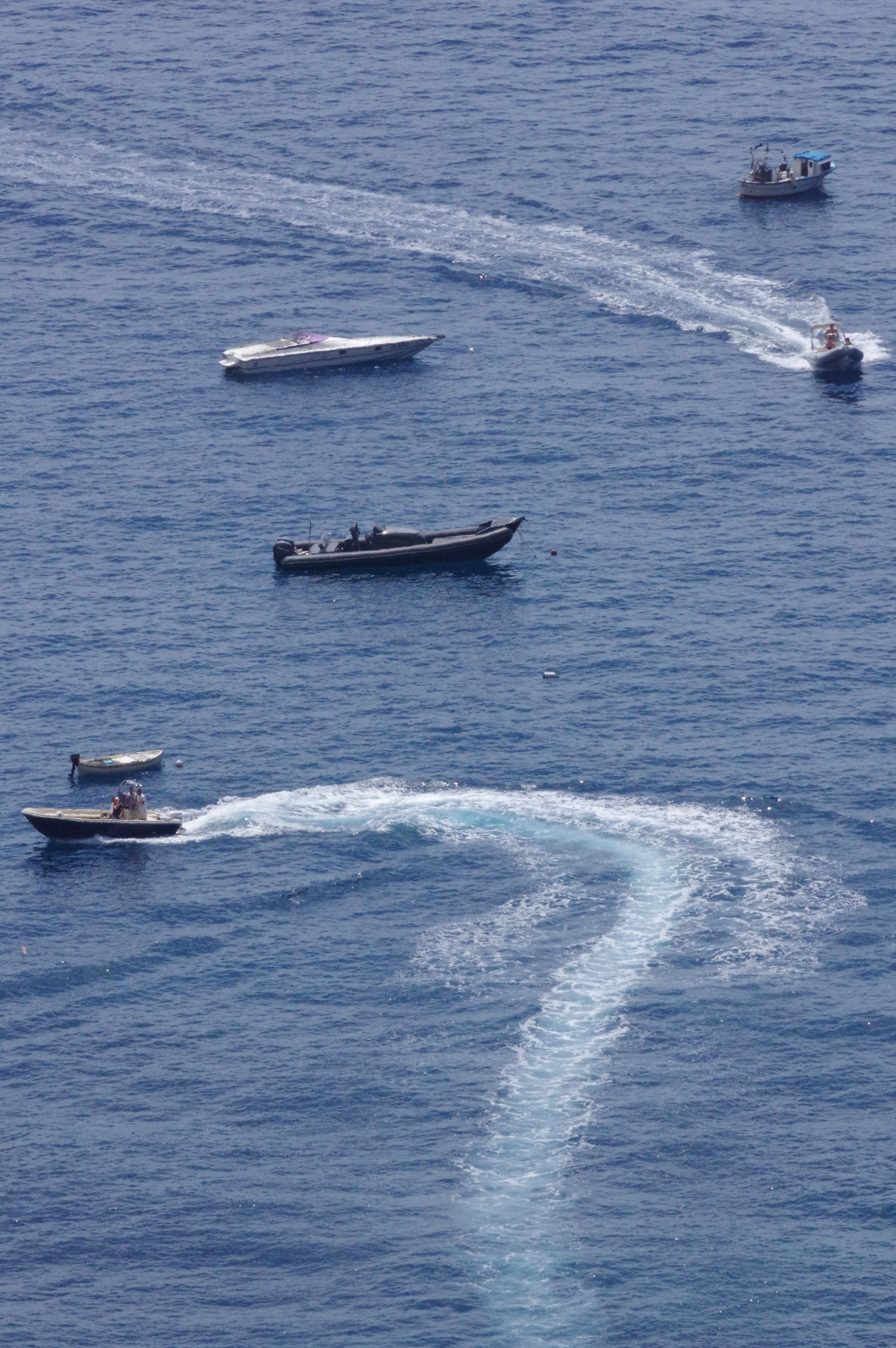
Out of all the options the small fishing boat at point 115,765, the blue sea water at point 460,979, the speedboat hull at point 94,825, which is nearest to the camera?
the blue sea water at point 460,979

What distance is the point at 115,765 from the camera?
174 meters

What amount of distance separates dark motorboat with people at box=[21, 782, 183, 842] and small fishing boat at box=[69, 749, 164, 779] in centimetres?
476

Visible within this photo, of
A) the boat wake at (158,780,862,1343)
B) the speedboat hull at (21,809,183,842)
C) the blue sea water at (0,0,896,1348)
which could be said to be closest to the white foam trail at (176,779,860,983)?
the boat wake at (158,780,862,1343)

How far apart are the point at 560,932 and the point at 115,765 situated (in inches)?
1521

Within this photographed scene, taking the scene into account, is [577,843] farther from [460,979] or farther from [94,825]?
[94,825]

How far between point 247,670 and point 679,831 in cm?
4246

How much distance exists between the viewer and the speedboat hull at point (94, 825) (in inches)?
6585

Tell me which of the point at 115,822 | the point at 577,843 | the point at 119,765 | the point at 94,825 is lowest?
the point at 577,843

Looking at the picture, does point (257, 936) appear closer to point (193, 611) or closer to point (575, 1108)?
point (575, 1108)

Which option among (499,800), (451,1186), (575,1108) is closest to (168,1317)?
(451,1186)

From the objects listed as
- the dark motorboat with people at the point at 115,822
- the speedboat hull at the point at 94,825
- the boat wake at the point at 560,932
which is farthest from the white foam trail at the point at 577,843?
the dark motorboat with people at the point at 115,822

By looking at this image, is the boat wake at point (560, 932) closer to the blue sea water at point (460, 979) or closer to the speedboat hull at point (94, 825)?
the blue sea water at point (460, 979)

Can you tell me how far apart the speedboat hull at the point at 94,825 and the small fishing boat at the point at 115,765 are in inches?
202

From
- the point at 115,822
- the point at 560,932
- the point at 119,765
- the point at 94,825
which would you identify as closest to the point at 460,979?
the point at 560,932
